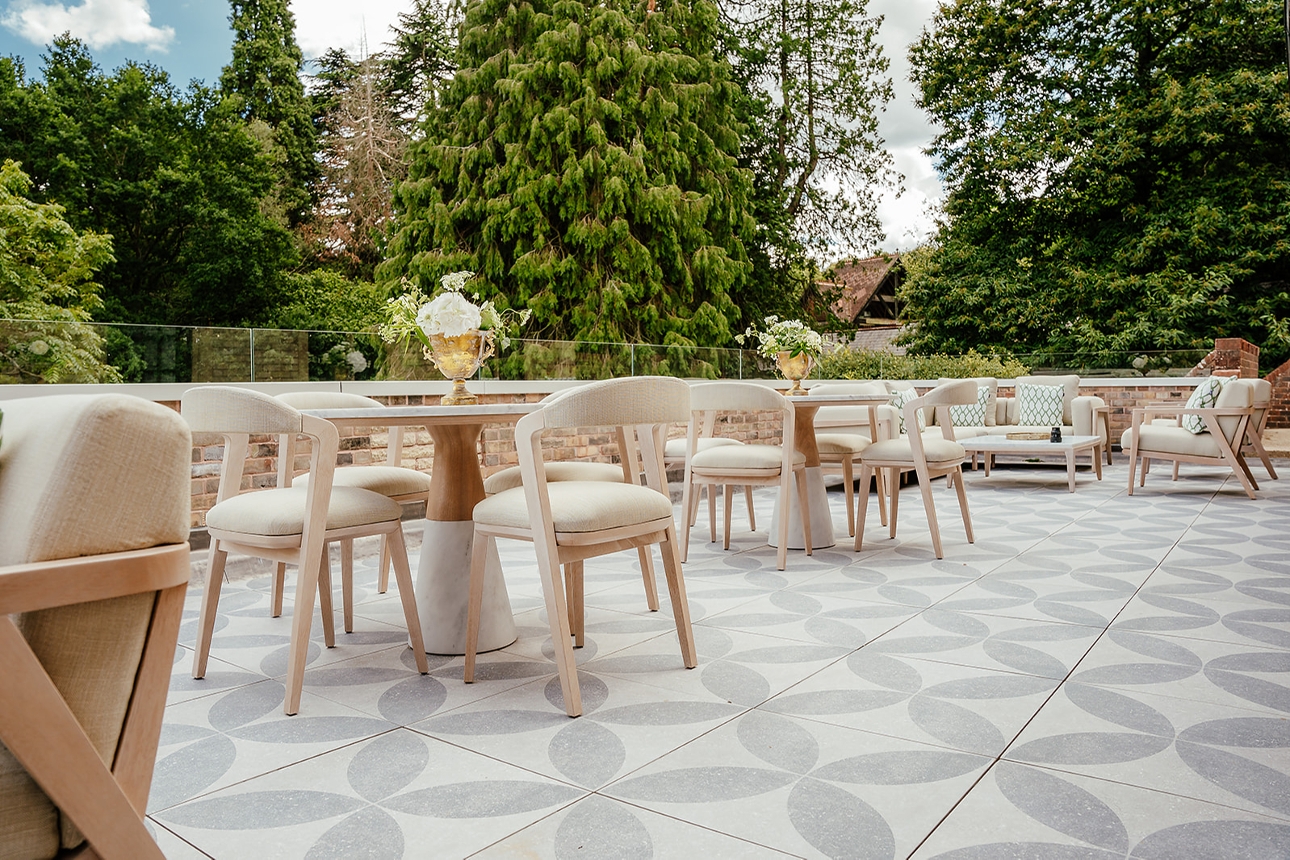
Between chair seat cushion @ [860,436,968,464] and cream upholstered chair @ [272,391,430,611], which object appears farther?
chair seat cushion @ [860,436,968,464]

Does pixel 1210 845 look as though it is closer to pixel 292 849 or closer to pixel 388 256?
pixel 292 849

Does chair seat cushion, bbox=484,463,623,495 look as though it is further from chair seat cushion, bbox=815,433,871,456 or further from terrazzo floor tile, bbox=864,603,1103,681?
chair seat cushion, bbox=815,433,871,456

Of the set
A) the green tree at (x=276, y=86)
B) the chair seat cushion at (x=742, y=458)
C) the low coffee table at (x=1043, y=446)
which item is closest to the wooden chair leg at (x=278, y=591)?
the chair seat cushion at (x=742, y=458)

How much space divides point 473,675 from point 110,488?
1.68 metres

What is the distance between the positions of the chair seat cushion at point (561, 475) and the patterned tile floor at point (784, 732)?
1.67ft

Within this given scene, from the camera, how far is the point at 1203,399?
641cm

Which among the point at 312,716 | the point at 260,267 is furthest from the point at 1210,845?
the point at 260,267

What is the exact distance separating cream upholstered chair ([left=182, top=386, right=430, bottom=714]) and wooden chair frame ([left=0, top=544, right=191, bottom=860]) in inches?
47.9

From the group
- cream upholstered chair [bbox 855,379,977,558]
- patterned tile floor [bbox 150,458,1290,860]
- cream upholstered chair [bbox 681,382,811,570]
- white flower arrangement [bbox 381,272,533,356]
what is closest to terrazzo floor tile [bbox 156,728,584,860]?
patterned tile floor [bbox 150,458,1290,860]

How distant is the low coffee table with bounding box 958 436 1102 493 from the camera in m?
6.91

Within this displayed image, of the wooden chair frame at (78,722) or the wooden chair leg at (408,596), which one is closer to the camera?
the wooden chair frame at (78,722)

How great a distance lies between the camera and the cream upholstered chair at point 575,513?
7.29ft

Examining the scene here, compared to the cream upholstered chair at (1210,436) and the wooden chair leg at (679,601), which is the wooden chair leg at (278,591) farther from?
the cream upholstered chair at (1210,436)

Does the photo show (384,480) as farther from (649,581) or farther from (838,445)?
(838,445)
